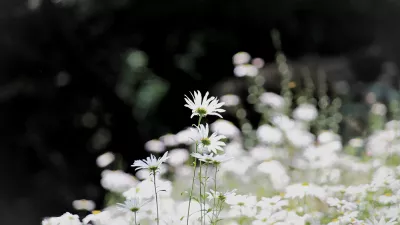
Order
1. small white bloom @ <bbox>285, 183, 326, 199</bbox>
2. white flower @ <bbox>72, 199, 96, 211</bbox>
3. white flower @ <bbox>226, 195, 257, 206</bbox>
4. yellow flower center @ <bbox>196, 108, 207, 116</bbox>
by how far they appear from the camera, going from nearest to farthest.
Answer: yellow flower center @ <bbox>196, 108, 207, 116</bbox>, white flower @ <bbox>226, 195, 257, 206</bbox>, small white bloom @ <bbox>285, 183, 326, 199</bbox>, white flower @ <bbox>72, 199, 96, 211</bbox>

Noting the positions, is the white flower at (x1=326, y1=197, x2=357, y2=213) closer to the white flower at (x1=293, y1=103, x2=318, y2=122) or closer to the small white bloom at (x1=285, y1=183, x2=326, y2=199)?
the small white bloom at (x1=285, y1=183, x2=326, y2=199)

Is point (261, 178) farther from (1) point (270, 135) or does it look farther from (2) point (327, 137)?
(2) point (327, 137)

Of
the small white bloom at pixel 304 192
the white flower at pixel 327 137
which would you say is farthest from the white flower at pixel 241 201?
Result: the white flower at pixel 327 137

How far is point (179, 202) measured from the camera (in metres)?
1.23

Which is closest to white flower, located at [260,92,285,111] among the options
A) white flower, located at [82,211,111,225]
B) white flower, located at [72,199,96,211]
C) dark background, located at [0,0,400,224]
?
dark background, located at [0,0,400,224]

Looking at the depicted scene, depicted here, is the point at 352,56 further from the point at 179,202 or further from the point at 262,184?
the point at 179,202

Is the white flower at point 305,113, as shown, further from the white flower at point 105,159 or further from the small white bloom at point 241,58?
the white flower at point 105,159

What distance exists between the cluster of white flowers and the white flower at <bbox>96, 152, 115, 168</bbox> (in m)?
0.06

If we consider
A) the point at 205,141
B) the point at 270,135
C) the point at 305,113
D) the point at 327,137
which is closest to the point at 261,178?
the point at 270,135

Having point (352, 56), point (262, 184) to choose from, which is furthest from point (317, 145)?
point (352, 56)

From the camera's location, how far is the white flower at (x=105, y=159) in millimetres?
1587

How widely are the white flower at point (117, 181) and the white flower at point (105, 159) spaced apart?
2cm

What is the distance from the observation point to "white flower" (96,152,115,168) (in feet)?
5.21

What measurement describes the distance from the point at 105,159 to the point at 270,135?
508 mm
